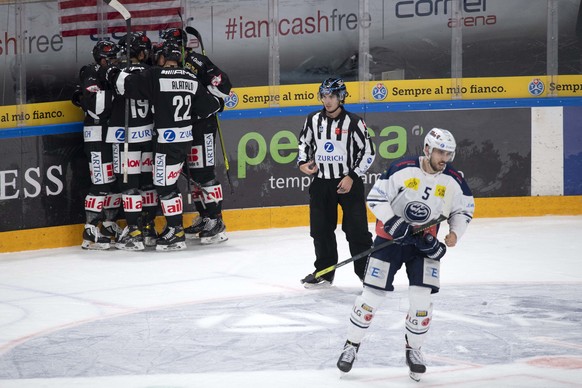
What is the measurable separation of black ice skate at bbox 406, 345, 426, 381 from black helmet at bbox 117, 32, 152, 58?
493cm

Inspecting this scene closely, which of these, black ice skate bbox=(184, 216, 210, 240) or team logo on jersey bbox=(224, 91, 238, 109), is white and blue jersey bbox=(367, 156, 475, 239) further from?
team logo on jersey bbox=(224, 91, 238, 109)

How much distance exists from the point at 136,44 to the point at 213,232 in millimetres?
1795

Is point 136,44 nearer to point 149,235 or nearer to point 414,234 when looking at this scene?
point 149,235

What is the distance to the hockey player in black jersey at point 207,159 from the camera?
33.2 ft

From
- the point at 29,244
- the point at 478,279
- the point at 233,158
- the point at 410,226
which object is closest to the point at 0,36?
the point at 29,244

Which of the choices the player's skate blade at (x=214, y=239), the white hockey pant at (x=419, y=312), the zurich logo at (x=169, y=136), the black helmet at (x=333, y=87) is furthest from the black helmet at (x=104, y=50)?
the white hockey pant at (x=419, y=312)

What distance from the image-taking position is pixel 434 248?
573 centimetres

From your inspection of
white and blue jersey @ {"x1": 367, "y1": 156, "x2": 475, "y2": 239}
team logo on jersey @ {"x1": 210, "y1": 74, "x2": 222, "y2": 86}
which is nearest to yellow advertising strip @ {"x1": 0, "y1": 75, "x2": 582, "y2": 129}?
team logo on jersey @ {"x1": 210, "y1": 74, "x2": 222, "y2": 86}

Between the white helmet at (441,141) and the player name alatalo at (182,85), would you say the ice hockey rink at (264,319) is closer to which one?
the white helmet at (441,141)

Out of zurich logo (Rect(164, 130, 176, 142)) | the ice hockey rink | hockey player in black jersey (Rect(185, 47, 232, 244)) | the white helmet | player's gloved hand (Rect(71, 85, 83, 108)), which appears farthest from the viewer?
hockey player in black jersey (Rect(185, 47, 232, 244))

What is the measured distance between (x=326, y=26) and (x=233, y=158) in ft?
5.09

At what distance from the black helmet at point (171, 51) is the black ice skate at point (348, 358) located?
4503 mm

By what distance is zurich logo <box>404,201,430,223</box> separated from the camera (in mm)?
5828

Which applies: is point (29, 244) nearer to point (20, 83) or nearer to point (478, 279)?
point (20, 83)
